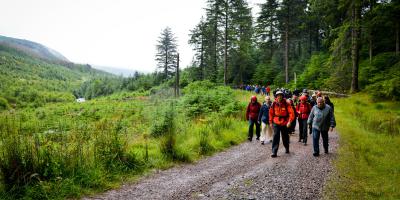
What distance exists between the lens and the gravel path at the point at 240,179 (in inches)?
235

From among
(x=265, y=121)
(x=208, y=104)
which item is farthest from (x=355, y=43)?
(x=265, y=121)

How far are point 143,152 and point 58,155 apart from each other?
2.63m

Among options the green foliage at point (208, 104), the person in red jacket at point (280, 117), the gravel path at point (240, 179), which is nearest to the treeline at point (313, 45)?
the green foliage at point (208, 104)

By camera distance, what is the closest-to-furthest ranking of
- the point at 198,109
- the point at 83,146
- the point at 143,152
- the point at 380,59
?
the point at 83,146 → the point at 143,152 → the point at 198,109 → the point at 380,59

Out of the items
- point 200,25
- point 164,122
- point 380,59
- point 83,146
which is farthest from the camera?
point 200,25

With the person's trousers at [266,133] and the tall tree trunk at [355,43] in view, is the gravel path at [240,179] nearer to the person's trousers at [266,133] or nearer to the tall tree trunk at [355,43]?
the person's trousers at [266,133]

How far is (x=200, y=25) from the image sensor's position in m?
51.4

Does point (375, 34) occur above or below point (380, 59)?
above

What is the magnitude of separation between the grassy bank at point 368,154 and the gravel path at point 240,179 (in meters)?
0.44

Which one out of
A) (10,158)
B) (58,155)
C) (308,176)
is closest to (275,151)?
(308,176)

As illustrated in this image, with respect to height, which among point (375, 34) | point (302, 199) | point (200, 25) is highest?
point (200, 25)

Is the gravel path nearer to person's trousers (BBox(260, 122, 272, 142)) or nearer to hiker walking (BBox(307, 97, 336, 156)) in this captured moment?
hiker walking (BBox(307, 97, 336, 156))

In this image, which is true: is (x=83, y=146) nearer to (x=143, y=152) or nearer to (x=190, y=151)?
(x=143, y=152)

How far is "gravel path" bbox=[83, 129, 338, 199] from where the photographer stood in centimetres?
596
